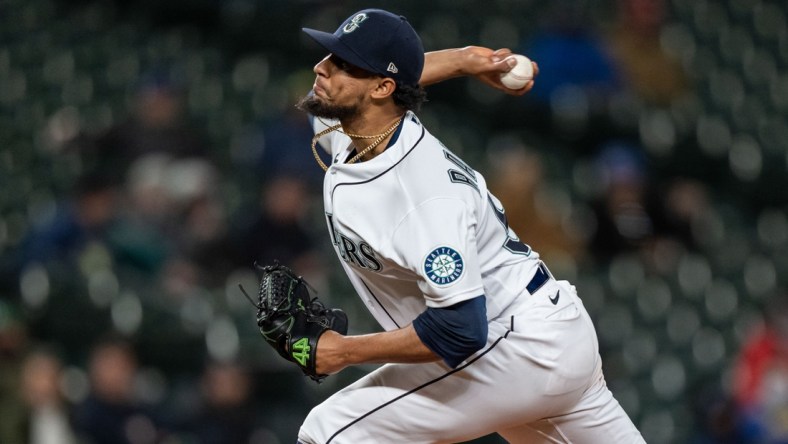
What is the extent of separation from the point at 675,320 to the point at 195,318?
2809 millimetres

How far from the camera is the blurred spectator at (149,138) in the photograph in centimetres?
767

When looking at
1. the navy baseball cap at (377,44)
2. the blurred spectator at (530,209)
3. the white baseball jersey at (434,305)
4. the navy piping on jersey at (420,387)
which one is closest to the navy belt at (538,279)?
the white baseball jersey at (434,305)

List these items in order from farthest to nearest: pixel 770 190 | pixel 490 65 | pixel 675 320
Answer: pixel 770 190, pixel 675 320, pixel 490 65

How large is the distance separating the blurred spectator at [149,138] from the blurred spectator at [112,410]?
154 cm

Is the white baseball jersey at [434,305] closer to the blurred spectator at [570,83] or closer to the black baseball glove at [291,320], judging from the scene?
the black baseball glove at [291,320]

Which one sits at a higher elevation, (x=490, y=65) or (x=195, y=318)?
(x=490, y=65)

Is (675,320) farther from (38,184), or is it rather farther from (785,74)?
(38,184)

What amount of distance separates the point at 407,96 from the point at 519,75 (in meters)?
0.49

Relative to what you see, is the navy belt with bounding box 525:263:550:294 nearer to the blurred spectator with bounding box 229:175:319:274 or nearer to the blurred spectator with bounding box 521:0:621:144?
the blurred spectator with bounding box 229:175:319:274

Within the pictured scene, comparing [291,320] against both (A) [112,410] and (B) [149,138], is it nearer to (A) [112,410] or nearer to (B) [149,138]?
(A) [112,410]

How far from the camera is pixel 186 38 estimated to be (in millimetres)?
9336

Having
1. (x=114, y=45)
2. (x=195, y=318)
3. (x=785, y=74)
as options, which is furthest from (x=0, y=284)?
(x=785, y=74)

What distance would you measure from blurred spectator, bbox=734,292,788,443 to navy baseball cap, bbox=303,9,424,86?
378cm

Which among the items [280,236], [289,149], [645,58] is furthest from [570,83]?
[280,236]
